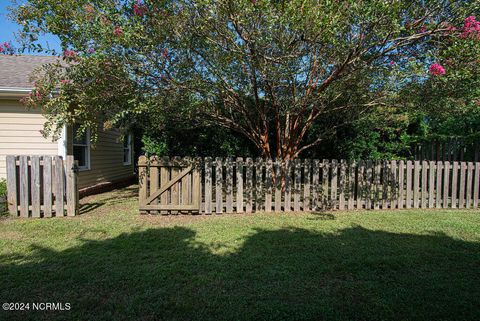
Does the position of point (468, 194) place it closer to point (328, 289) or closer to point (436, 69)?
point (436, 69)

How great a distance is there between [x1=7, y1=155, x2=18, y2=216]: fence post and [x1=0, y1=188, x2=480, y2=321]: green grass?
0.41 meters

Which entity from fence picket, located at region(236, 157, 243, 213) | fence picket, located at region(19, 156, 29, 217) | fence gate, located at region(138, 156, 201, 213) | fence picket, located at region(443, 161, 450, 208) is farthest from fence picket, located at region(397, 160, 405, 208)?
fence picket, located at region(19, 156, 29, 217)

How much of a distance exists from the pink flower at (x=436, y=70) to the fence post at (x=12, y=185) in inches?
317

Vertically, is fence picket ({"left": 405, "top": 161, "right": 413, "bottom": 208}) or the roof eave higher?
the roof eave

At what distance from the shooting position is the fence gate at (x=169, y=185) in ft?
19.0

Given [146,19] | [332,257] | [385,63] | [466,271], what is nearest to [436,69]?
[385,63]

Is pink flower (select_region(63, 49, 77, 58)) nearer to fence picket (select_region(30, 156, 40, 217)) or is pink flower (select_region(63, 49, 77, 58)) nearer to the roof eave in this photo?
fence picket (select_region(30, 156, 40, 217))

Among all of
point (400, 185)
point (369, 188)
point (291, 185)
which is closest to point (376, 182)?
point (369, 188)

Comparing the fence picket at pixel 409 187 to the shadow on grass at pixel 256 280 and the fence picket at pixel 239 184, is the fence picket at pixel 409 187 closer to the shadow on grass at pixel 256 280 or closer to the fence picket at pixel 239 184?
the shadow on grass at pixel 256 280

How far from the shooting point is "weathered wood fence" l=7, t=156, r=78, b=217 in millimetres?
5562

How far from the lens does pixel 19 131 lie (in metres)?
7.36

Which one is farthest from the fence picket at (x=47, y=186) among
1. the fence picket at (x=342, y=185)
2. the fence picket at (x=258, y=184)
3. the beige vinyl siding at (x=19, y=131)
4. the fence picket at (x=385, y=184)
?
the fence picket at (x=385, y=184)

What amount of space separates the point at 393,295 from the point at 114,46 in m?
5.58

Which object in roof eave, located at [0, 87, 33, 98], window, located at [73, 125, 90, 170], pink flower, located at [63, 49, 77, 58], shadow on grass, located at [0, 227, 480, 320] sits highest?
pink flower, located at [63, 49, 77, 58]
